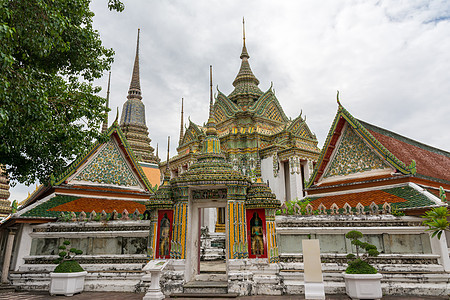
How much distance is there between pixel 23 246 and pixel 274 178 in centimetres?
1467

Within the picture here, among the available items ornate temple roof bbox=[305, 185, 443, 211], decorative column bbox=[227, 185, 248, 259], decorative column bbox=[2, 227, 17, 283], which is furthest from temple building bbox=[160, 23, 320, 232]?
decorative column bbox=[2, 227, 17, 283]

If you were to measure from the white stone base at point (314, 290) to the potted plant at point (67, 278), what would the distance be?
611 centimetres

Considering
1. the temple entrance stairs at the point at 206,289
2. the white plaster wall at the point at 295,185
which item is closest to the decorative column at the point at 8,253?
the temple entrance stairs at the point at 206,289

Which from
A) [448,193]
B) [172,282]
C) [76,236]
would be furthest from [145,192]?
[448,193]

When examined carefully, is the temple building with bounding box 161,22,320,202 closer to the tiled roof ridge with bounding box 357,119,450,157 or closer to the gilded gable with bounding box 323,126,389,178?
the tiled roof ridge with bounding box 357,119,450,157

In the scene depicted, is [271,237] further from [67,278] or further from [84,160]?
[84,160]

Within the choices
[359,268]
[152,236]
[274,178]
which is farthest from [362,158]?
[274,178]

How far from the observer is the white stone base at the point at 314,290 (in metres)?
6.96

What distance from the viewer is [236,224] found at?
8328 millimetres

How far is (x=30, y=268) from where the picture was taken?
9188 mm

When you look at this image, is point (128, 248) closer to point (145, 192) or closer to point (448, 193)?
point (145, 192)

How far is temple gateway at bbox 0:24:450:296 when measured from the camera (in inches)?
312

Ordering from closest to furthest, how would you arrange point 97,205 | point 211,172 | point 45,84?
point 45,84
point 211,172
point 97,205

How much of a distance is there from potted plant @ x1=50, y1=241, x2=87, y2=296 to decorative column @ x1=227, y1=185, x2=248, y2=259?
4.27 metres
